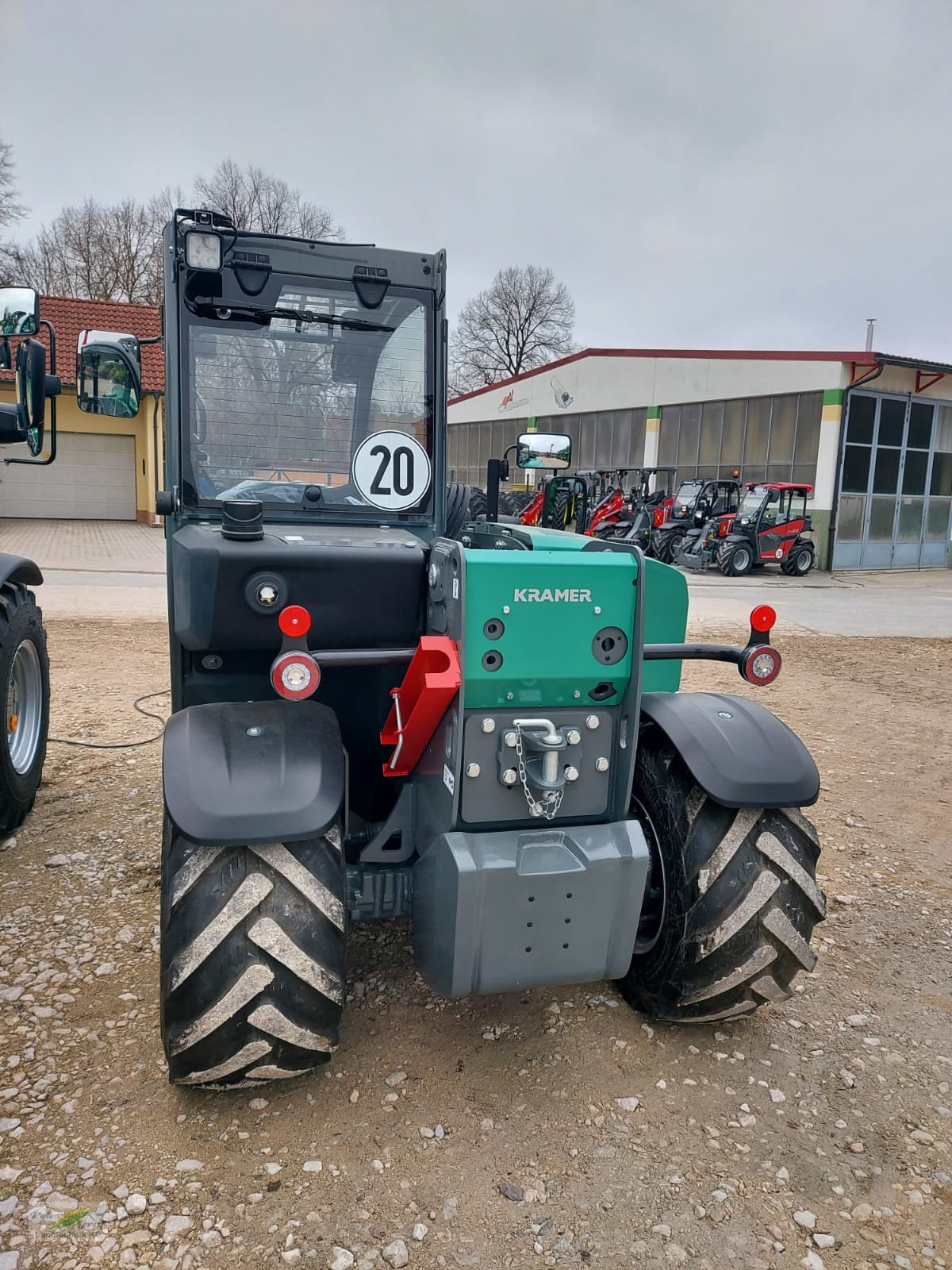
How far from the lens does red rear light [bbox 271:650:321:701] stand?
244 centimetres

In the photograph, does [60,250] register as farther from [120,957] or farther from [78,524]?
[120,957]

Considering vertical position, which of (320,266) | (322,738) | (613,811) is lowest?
(613,811)

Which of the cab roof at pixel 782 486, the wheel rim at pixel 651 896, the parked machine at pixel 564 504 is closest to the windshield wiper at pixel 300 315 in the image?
the wheel rim at pixel 651 896

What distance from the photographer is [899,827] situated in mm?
5191

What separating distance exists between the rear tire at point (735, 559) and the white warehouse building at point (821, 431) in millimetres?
2981

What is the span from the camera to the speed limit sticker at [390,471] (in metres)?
3.65

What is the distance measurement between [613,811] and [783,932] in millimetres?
647

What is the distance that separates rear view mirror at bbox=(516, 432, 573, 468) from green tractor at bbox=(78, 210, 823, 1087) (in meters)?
0.85

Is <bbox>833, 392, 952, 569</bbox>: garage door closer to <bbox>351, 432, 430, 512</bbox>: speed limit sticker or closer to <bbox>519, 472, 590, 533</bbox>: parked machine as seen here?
<bbox>519, 472, 590, 533</bbox>: parked machine

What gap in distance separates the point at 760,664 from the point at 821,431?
20359mm

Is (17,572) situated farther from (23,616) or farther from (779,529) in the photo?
(779,529)

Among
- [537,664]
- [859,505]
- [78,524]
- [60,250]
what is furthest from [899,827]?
[60,250]

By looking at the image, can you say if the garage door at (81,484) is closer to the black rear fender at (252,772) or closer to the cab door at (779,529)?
the cab door at (779,529)

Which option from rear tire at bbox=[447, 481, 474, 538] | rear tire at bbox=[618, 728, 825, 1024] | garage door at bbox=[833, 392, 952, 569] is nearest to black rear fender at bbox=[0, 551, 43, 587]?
rear tire at bbox=[447, 481, 474, 538]
